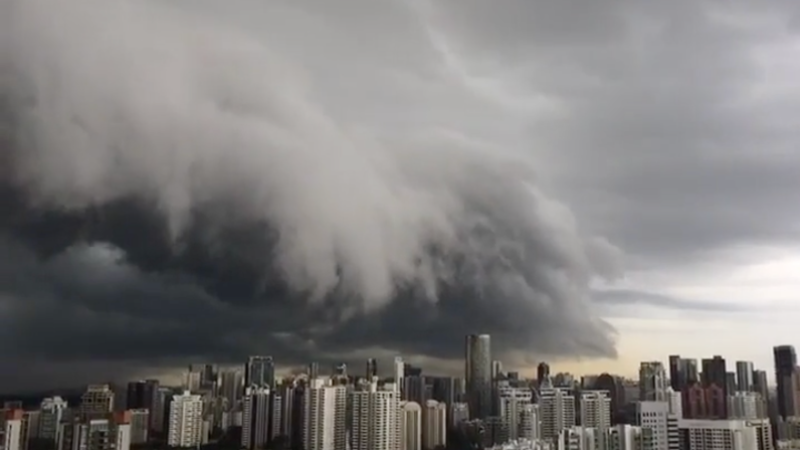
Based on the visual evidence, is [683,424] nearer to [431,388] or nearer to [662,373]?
[662,373]

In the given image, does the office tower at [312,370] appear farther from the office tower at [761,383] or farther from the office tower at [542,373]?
the office tower at [761,383]

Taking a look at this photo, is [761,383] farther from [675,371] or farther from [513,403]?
[513,403]

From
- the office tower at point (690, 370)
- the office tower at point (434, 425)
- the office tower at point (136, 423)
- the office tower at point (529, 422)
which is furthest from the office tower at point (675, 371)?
the office tower at point (136, 423)

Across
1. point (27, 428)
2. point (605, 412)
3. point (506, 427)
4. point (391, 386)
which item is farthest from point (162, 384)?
point (605, 412)

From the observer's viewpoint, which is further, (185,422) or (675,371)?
(675,371)

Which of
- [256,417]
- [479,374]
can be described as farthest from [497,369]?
[256,417]

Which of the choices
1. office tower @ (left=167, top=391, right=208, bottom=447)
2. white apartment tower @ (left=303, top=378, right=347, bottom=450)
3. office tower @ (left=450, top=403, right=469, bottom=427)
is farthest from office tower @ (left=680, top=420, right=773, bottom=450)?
office tower @ (left=167, top=391, right=208, bottom=447)
